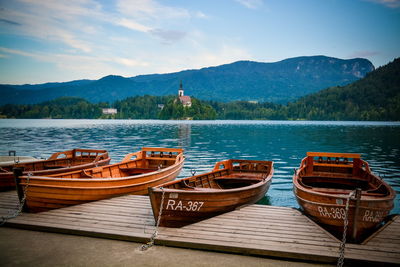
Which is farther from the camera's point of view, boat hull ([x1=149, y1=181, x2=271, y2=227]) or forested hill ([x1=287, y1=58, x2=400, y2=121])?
forested hill ([x1=287, y1=58, x2=400, y2=121])

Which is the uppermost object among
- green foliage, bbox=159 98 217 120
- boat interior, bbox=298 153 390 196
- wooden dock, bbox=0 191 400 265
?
green foliage, bbox=159 98 217 120

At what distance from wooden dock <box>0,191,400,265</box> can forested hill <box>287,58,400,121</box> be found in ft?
541

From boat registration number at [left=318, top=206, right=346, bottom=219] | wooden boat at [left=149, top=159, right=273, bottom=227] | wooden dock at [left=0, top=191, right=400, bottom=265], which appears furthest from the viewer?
wooden boat at [left=149, top=159, right=273, bottom=227]

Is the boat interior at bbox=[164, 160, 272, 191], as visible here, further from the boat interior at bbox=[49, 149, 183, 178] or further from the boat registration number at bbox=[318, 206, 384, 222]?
the boat registration number at bbox=[318, 206, 384, 222]

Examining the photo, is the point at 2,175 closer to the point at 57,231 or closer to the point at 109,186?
the point at 109,186

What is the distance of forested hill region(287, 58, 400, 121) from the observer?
494ft

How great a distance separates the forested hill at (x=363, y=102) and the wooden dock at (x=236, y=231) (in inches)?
6494

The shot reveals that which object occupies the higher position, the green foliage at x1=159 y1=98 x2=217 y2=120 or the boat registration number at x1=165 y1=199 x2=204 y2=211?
the green foliage at x1=159 y1=98 x2=217 y2=120

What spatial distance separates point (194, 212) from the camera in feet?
24.1

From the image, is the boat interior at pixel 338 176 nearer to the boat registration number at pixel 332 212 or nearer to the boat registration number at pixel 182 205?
the boat registration number at pixel 332 212

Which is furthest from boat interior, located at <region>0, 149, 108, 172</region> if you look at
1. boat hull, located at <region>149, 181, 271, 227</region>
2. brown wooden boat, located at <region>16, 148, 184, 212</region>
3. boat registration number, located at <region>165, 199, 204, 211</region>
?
boat registration number, located at <region>165, 199, 204, 211</region>

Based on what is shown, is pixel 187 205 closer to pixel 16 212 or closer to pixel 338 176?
pixel 16 212

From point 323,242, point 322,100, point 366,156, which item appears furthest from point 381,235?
point 322,100

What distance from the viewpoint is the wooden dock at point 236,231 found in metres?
5.89
